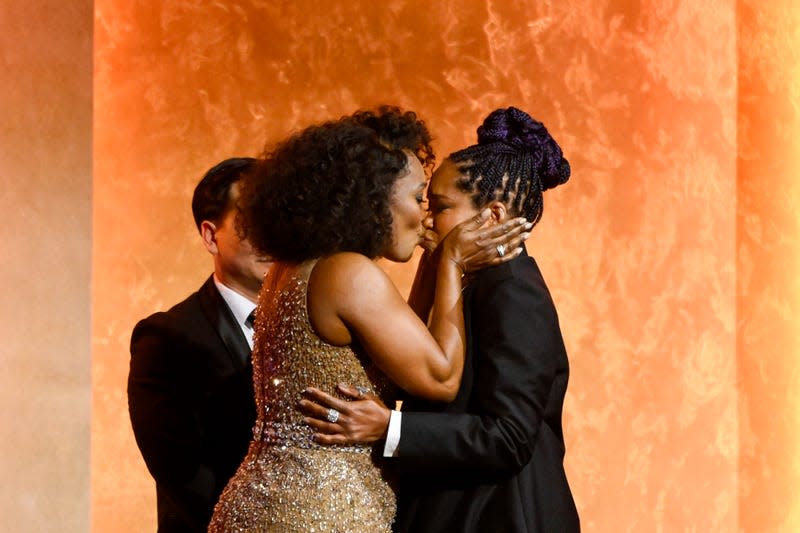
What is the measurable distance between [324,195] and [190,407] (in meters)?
0.81

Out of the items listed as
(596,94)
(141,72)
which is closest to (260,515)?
(141,72)

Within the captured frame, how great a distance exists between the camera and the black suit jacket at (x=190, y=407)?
2635mm

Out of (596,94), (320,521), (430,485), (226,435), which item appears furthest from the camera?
(596,94)

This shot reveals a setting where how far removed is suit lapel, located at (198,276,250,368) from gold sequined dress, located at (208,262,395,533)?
59 cm

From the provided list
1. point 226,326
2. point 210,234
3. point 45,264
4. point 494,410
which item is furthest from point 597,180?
point 494,410

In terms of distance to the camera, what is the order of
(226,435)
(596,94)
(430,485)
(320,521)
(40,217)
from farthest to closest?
(596,94)
(40,217)
(226,435)
(430,485)
(320,521)

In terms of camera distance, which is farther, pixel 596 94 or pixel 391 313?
pixel 596 94

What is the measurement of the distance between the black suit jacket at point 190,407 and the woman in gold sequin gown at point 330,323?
494 mm

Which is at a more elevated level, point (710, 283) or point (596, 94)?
point (596, 94)

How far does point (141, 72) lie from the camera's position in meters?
3.78

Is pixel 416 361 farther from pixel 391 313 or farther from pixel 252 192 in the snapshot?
pixel 252 192

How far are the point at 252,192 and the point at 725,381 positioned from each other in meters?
2.62

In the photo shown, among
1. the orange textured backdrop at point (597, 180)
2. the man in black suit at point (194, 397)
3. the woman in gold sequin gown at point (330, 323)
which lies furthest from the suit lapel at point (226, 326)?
the orange textured backdrop at point (597, 180)

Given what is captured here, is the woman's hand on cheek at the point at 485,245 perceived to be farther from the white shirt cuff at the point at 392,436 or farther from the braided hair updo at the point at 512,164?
the white shirt cuff at the point at 392,436
